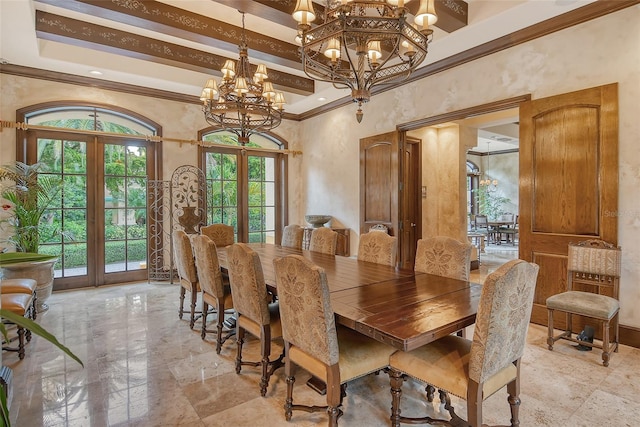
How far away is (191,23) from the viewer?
364 centimetres

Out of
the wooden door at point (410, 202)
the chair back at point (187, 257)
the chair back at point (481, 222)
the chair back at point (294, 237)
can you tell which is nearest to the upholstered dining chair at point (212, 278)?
the chair back at point (187, 257)

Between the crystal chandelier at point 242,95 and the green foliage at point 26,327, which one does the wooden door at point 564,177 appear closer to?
the crystal chandelier at point 242,95

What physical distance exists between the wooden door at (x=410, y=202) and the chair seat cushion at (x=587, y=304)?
2.33 metres

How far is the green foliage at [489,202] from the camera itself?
40.4 ft

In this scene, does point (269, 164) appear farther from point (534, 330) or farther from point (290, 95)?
point (534, 330)

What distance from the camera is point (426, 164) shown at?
246 inches

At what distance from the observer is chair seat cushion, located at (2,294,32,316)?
263 cm

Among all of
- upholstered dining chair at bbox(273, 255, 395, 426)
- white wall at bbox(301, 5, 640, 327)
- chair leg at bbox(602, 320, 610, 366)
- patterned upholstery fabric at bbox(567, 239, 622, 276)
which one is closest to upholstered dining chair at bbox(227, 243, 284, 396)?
upholstered dining chair at bbox(273, 255, 395, 426)

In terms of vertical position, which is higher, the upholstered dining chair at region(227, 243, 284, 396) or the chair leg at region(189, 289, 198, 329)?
the upholstered dining chair at region(227, 243, 284, 396)

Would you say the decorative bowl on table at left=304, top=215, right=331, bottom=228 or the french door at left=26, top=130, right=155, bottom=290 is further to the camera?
the decorative bowl on table at left=304, top=215, right=331, bottom=228

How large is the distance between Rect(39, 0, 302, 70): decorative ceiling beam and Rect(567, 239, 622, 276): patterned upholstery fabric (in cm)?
303

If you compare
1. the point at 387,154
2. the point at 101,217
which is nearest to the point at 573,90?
the point at 387,154

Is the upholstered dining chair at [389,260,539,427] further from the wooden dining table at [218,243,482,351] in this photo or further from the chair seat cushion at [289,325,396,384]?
the wooden dining table at [218,243,482,351]

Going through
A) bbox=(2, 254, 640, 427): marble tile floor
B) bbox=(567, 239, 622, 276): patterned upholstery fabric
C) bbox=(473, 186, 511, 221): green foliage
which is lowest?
bbox=(2, 254, 640, 427): marble tile floor
